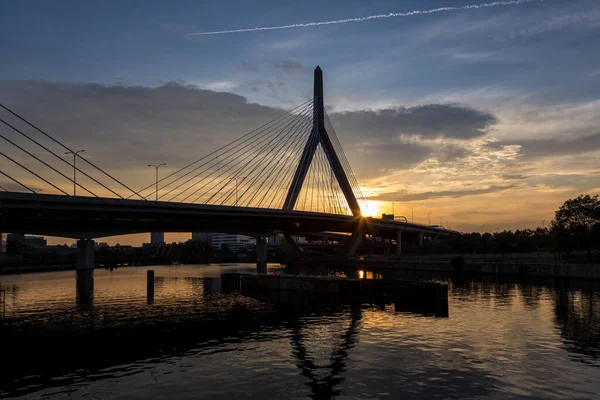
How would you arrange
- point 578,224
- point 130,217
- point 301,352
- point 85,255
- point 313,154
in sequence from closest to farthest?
point 301,352, point 130,217, point 578,224, point 313,154, point 85,255

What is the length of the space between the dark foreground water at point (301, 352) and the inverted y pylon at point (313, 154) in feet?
170

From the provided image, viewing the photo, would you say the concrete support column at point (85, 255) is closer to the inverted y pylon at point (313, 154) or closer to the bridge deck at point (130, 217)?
the bridge deck at point (130, 217)

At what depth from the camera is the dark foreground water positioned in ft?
74.5

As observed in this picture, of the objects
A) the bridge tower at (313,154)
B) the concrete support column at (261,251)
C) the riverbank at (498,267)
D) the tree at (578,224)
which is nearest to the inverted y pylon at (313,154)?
the bridge tower at (313,154)

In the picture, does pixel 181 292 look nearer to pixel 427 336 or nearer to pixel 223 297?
pixel 223 297

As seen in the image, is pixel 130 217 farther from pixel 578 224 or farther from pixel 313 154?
pixel 578 224

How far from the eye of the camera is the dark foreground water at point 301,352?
2270 cm

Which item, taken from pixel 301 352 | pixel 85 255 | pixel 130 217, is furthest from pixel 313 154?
pixel 301 352

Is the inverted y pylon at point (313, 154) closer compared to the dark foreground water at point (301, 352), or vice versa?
the dark foreground water at point (301, 352)

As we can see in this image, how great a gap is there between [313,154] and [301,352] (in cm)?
8165

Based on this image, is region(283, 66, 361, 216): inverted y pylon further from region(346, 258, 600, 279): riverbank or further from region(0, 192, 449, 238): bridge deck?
region(346, 258, 600, 279): riverbank

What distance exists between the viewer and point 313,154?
109062 millimetres

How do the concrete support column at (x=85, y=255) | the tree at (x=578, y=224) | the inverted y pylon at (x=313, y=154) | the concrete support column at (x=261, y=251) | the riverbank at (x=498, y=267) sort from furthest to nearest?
1. the concrete support column at (x=261, y=251)
2. the concrete support column at (x=85, y=255)
3. the inverted y pylon at (x=313, y=154)
4. the tree at (x=578, y=224)
5. the riverbank at (x=498, y=267)

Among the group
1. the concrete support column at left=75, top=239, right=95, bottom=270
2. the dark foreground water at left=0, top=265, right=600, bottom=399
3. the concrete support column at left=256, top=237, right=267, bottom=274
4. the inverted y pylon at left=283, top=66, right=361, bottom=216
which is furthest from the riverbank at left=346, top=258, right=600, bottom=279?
the concrete support column at left=75, top=239, right=95, bottom=270
